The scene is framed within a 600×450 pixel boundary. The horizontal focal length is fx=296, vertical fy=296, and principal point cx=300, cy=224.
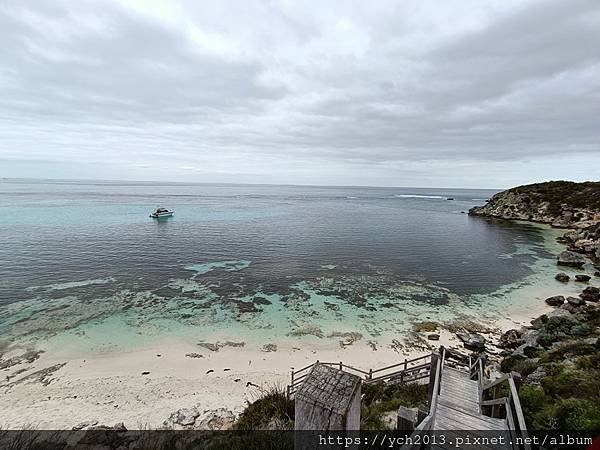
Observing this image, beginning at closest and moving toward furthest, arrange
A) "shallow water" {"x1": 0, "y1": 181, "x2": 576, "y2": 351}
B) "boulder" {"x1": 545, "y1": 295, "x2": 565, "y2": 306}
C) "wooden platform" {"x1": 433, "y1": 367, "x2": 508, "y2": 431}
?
"wooden platform" {"x1": 433, "y1": 367, "x2": 508, "y2": 431}
"shallow water" {"x1": 0, "y1": 181, "x2": 576, "y2": 351}
"boulder" {"x1": 545, "y1": 295, "x2": 565, "y2": 306}

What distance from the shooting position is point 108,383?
13414mm

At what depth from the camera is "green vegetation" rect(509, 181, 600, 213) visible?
5638cm

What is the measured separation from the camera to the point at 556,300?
21.9 metres

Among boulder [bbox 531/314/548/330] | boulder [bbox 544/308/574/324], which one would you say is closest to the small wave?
boulder [bbox 531/314/548/330]

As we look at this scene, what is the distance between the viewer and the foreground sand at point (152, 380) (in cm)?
1142

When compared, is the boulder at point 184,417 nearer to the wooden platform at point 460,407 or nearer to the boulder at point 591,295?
the wooden platform at point 460,407

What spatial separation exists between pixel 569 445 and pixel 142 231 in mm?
54125

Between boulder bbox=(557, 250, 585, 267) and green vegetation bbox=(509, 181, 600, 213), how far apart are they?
29.9 m

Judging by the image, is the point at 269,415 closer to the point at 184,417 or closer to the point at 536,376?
the point at 184,417

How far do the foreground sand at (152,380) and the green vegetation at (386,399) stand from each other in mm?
3740

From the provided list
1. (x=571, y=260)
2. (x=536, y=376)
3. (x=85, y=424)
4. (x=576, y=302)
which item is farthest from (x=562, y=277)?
(x=85, y=424)

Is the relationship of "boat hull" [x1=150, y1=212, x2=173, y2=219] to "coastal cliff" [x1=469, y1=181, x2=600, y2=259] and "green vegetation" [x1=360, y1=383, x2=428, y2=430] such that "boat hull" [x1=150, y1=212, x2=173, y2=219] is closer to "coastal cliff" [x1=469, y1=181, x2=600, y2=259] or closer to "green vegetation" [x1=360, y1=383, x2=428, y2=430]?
"green vegetation" [x1=360, y1=383, x2=428, y2=430]

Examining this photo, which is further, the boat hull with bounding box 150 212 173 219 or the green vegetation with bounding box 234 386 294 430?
the boat hull with bounding box 150 212 173 219

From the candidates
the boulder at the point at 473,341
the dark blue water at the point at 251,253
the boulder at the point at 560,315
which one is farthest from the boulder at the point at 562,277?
the boulder at the point at 473,341
